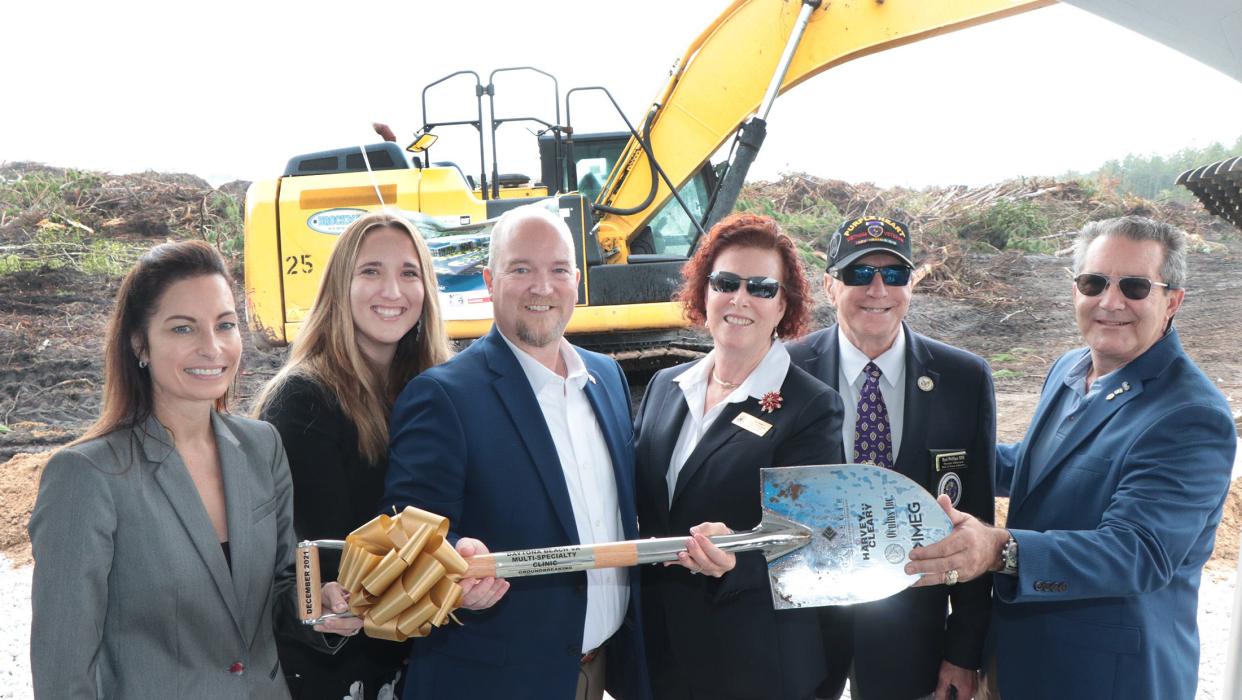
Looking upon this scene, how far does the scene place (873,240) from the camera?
8.41 feet

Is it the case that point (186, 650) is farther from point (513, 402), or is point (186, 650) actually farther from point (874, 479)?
point (874, 479)

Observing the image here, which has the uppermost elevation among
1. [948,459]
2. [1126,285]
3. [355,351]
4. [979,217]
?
Result: [979,217]

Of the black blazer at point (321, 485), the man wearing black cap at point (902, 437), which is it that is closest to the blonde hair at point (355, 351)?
the black blazer at point (321, 485)

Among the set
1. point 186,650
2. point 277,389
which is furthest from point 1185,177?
point 186,650

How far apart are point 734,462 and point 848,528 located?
309 mm

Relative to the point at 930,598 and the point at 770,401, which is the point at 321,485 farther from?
the point at 930,598

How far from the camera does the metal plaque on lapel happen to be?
2.16m

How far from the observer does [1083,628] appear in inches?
87.4

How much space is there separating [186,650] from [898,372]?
6.02 ft

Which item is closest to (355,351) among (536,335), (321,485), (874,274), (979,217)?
(321,485)

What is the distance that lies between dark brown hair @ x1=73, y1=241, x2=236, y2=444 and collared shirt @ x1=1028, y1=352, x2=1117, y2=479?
82.1 inches

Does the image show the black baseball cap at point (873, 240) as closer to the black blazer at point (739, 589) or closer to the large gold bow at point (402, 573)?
the black blazer at point (739, 589)

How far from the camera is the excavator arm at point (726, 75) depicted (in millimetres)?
6887

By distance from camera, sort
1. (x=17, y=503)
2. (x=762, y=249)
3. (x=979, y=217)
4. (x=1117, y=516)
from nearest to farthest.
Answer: (x=1117, y=516) < (x=762, y=249) < (x=17, y=503) < (x=979, y=217)
